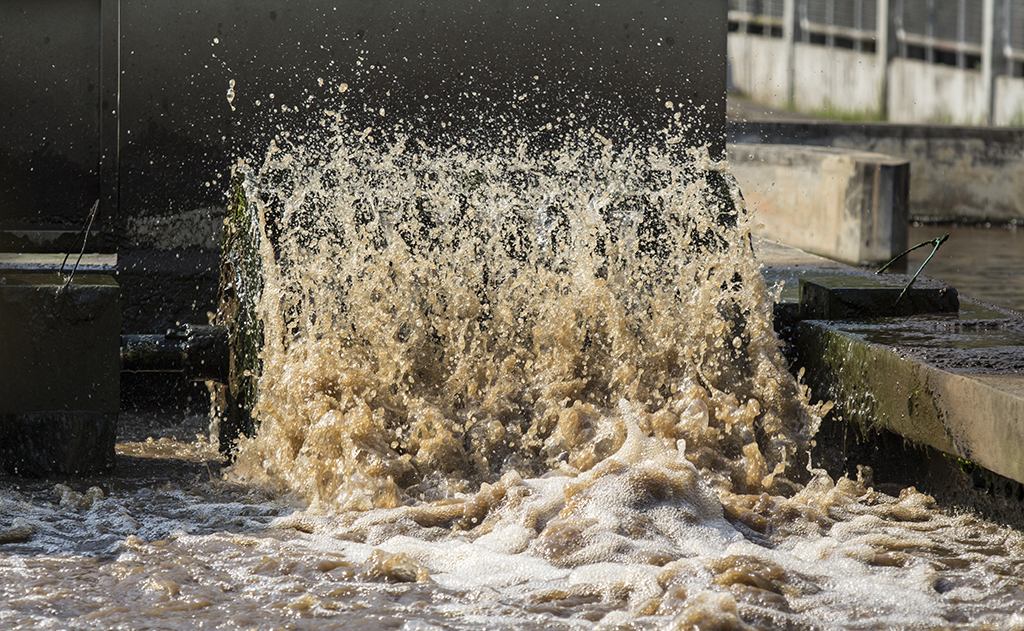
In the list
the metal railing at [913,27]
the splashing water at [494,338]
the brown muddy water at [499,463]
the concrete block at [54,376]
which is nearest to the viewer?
the brown muddy water at [499,463]

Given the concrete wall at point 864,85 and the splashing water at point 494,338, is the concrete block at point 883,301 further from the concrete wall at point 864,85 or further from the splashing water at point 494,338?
the concrete wall at point 864,85

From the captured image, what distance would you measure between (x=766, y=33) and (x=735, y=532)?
25.3 metres

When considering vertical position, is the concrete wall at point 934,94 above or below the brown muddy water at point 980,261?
above

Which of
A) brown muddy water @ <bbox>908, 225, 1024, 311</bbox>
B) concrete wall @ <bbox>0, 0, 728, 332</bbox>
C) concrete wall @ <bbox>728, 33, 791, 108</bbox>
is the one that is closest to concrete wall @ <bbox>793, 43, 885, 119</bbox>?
concrete wall @ <bbox>728, 33, 791, 108</bbox>

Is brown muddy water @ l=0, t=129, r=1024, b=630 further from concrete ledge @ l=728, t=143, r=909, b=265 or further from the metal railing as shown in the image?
the metal railing

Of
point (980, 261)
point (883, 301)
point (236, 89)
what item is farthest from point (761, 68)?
point (883, 301)

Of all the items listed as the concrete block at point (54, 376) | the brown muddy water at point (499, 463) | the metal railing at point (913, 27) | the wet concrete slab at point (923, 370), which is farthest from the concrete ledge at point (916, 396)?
→ the metal railing at point (913, 27)

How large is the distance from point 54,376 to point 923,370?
3125mm

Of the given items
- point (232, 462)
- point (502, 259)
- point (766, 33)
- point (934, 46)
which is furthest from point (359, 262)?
point (766, 33)

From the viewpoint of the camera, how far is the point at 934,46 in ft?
67.1

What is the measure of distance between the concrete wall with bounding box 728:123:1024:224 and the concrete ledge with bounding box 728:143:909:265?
7.65 ft

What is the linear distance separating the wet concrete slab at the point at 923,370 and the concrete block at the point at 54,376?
270 cm

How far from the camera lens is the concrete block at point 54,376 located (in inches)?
188

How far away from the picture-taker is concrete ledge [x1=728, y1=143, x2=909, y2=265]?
33.4ft
